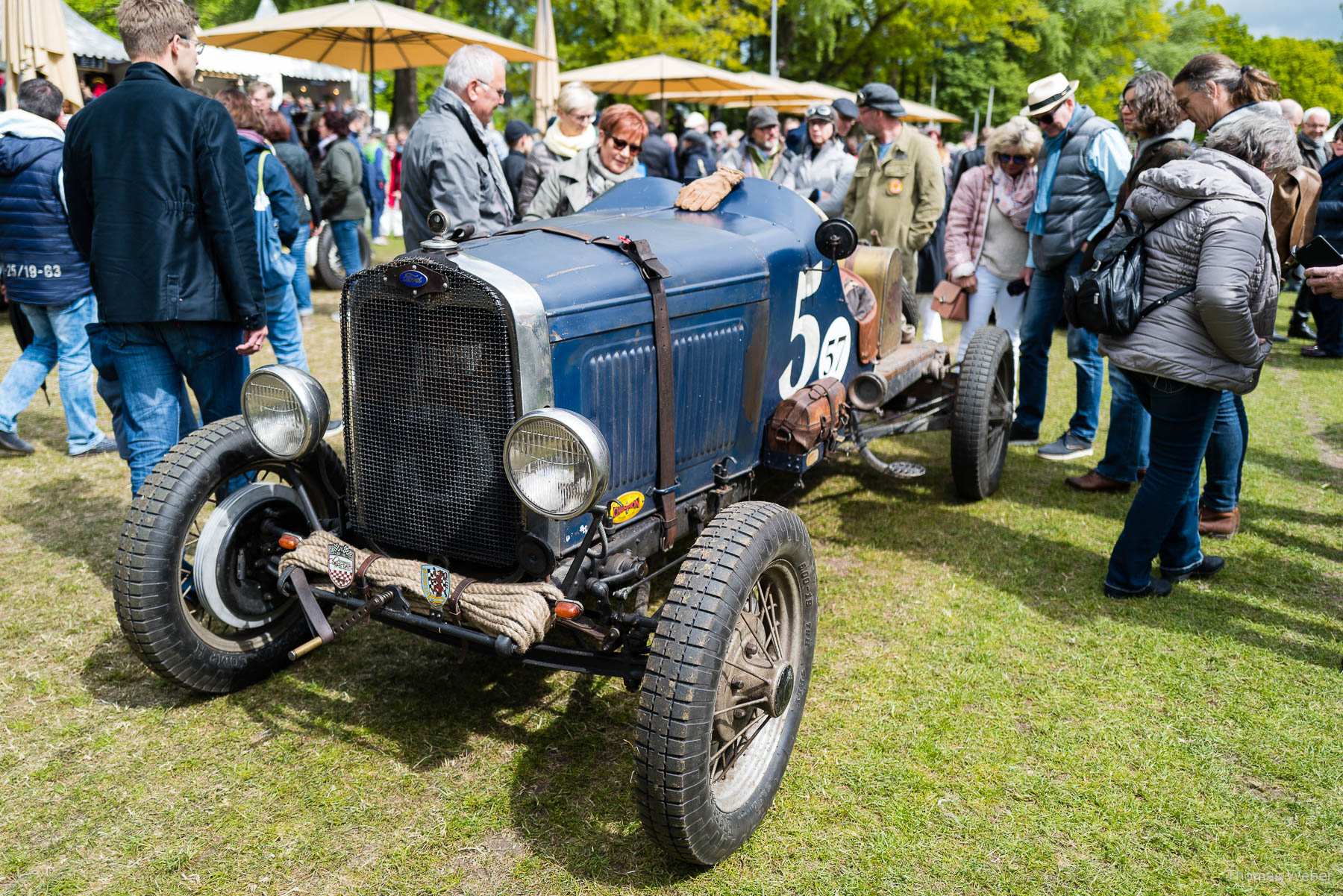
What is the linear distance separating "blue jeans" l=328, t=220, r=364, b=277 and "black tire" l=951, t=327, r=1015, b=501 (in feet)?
23.4

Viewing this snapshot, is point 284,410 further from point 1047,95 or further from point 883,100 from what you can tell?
point 883,100

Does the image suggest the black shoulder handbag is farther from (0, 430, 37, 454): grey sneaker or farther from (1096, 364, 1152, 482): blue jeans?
(0, 430, 37, 454): grey sneaker

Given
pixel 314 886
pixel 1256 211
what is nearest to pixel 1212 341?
pixel 1256 211

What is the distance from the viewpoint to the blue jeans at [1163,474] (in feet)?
12.8

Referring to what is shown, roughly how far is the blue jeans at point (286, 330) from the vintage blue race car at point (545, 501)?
268cm

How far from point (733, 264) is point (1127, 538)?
2148mm

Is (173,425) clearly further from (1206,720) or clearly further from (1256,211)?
(1256,211)

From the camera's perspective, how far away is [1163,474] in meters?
3.95

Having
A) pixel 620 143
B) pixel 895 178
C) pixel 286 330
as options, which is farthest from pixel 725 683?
pixel 286 330

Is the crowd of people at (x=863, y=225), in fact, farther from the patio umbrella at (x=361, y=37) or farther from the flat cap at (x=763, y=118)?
the patio umbrella at (x=361, y=37)

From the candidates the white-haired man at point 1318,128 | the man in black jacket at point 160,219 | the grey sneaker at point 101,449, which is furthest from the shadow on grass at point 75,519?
the white-haired man at point 1318,128

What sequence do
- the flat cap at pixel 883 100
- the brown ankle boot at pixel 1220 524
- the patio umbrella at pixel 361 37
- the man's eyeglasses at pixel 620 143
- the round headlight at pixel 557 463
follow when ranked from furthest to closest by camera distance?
1. the patio umbrella at pixel 361 37
2. the flat cap at pixel 883 100
3. the man's eyeglasses at pixel 620 143
4. the brown ankle boot at pixel 1220 524
5. the round headlight at pixel 557 463

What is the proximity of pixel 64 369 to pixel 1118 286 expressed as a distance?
5872 millimetres

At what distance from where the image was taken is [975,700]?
3.39 meters
